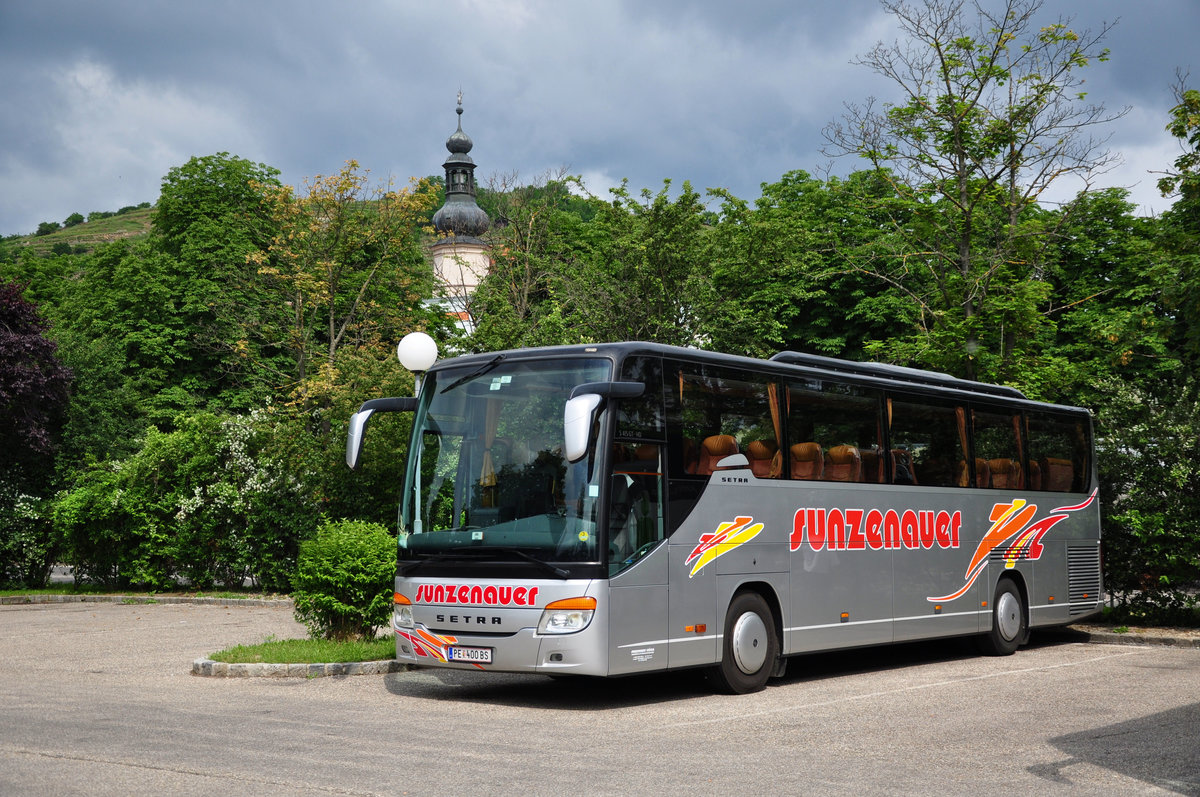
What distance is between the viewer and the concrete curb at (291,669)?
12.9 metres

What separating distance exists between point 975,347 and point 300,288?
Result: 23.1 meters

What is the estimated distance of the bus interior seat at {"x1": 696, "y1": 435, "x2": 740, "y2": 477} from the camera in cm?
1181

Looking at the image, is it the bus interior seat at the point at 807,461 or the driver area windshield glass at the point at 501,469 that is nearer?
the driver area windshield glass at the point at 501,469

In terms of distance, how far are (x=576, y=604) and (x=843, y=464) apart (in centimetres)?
454

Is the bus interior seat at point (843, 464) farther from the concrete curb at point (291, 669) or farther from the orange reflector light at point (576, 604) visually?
the concrete curb at point (291, 669)

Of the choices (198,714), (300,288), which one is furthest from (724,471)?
(300,288)

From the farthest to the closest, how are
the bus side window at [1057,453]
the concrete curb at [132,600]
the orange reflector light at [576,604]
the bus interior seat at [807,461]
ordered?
the concrete curb at [132,600] → the bus side window at [1057,453] → the bus interior seat at [807,461] → the orange reflector light at [576,604]

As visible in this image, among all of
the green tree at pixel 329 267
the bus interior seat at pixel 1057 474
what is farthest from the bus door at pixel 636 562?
the green tree at pixel 329 267

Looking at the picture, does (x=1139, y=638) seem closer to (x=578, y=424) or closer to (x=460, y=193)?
(x=578, y=424)

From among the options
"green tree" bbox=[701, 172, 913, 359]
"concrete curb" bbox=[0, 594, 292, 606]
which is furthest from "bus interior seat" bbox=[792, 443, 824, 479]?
"concrete curb" bbox=[0, 594, 292, 606]

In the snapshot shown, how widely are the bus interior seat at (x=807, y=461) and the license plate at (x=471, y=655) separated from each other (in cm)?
409

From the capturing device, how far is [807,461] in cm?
1322

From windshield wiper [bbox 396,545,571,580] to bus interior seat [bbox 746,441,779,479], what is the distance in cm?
279

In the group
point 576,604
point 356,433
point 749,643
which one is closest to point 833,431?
point 749,643
